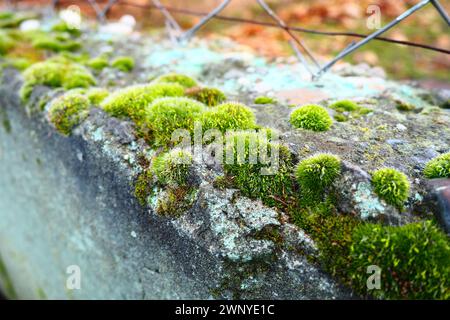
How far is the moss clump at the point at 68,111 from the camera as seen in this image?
330cm

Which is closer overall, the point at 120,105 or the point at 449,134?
the point at 449,134

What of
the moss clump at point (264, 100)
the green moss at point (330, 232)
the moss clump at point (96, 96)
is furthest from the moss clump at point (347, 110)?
the moss clump at point (96, 96)

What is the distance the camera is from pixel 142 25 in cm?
678

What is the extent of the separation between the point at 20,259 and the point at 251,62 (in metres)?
4.67

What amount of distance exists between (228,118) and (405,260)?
1.49m

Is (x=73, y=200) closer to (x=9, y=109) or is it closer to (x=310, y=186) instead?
(x=9, y=109)

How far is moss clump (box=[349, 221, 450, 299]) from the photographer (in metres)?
1.94

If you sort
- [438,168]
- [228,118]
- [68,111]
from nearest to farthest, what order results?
A: [438,168] < [228,118] < [68,111]

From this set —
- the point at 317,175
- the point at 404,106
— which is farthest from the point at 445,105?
the point at 317,175

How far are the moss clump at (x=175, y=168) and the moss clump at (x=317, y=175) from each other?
2.42ft

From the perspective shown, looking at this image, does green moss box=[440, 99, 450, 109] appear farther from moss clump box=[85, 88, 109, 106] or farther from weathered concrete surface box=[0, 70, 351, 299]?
moss clump box=[85, 88, 109, 106]

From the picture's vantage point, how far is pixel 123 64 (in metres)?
4.49

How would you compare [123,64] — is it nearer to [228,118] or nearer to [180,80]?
[180,80]
